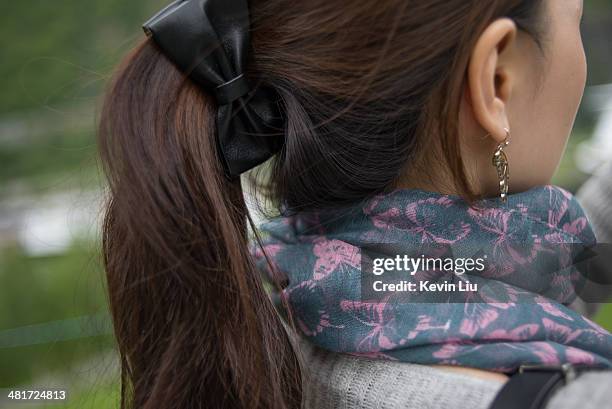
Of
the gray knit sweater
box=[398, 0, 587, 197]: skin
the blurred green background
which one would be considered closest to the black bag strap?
the gray knit sweater

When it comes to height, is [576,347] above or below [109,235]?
below

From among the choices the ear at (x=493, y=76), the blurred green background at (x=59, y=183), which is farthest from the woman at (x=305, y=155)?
the blurred green background at (x=59, y=183)

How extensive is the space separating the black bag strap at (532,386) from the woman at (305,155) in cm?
2

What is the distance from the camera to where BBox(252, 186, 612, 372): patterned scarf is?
82cm

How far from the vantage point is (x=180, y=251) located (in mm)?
818

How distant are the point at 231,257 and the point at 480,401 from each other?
13.1 inches

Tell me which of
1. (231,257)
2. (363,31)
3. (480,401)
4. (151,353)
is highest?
(363,31)

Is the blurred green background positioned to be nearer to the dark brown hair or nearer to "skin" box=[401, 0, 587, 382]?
the dark brown hair

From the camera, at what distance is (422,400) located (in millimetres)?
809

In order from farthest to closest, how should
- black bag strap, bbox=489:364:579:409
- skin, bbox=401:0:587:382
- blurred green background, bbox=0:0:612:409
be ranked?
blurred green background, bbox=0:0:612:409 < skin, bbox=401:0:587:382 < black bag strap, bbox=489:364:579:409

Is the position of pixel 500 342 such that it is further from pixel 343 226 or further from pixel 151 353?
pixel 151 353

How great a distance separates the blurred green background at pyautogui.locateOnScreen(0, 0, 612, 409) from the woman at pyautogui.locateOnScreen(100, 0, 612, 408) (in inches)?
6.1

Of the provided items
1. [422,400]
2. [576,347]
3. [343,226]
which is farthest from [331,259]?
[576,347]

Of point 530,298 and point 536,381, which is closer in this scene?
point 536,381
